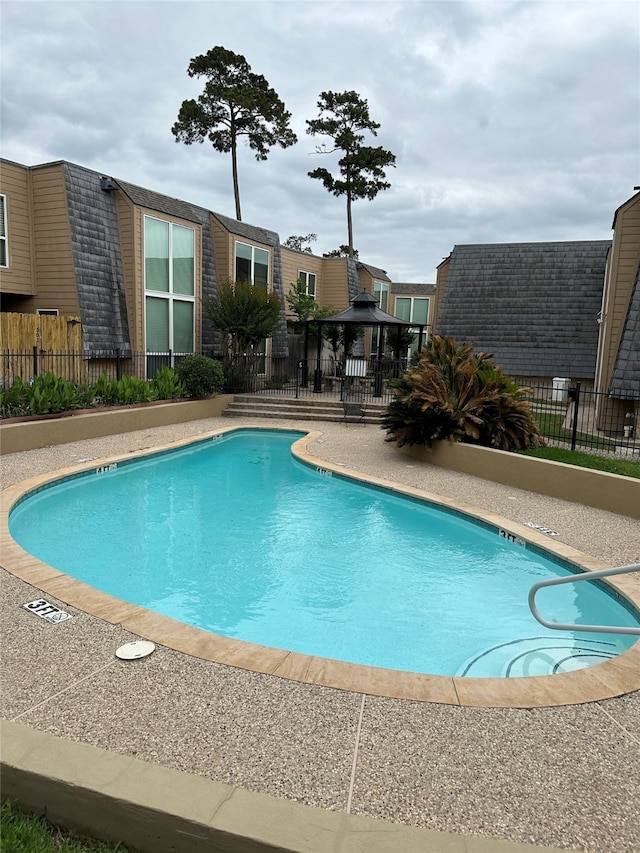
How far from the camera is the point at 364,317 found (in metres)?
17.3

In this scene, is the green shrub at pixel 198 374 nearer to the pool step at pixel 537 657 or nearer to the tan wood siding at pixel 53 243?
the tan wood siding at pixel 53 243

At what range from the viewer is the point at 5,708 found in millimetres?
2961

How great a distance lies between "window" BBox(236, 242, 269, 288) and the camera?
19.3m

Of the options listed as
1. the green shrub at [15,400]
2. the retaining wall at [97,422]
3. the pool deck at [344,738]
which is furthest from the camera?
the green shrub at [15,400]

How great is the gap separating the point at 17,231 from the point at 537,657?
588 inches

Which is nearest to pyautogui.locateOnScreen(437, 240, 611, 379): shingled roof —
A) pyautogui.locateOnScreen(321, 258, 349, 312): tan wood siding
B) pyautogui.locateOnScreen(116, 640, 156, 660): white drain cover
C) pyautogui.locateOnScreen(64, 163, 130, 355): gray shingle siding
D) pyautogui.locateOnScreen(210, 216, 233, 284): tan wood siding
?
pyautogui.locateOnScreen(321, 258, 349, 312): tan wood siding

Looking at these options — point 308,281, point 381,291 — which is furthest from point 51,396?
point 381,291

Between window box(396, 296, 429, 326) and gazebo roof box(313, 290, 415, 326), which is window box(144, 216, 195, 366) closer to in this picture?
gazebo roof box(313, 290, 415, 326)

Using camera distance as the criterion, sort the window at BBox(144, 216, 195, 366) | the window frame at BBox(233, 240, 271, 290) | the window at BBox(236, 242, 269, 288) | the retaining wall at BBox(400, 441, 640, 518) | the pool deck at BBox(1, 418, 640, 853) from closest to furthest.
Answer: the pool deck at BBox(1, 418, 640, 853) < the retaining wall at BBox(400, 441, 640, 518) < the window at BBox(144, 216, 195, 366) < the window frame at BBox(233, 240, 271, 290) < the window at BBox(236, 242, 269, 288)

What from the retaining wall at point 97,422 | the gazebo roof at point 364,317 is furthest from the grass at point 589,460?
the retaining wall at point 97,422

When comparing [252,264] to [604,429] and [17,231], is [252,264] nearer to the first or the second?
[17,231]

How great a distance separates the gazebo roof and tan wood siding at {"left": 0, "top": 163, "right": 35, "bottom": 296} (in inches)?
320

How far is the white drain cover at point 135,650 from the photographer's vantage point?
356cm

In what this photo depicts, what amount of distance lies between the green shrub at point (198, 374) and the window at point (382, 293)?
51.4 feet
